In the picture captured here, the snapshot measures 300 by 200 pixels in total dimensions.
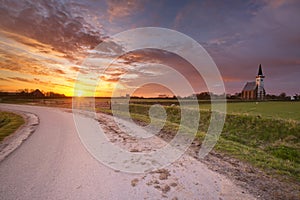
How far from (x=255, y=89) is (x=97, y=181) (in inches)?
3435

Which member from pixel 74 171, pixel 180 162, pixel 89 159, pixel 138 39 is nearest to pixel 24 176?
Answer: pixel 74 171

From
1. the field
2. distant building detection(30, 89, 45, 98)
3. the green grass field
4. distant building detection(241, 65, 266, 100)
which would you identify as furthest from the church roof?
distant building detection(30, 89, 45, 98)

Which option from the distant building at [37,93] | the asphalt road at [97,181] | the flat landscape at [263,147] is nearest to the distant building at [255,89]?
the flat landscape at [263,147]

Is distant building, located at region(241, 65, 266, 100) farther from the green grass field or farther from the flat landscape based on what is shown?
the flat landscape

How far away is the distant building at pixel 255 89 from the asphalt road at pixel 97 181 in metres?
81.7

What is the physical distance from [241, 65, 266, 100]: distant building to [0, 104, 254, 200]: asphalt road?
8168cm

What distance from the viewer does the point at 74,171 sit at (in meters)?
5.73

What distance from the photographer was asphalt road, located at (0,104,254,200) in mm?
4410

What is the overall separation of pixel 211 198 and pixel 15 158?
7.18 meters

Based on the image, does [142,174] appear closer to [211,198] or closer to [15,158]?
[211,198]

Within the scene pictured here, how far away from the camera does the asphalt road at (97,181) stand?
4410 millimetres

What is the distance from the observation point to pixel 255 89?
78.4m

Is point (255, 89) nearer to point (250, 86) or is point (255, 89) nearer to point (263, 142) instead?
point (250, 86)

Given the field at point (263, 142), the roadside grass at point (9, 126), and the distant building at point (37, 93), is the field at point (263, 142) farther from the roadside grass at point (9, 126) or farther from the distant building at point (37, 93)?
the distant building at point (37, 93)
